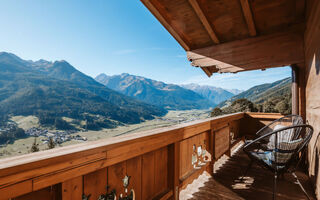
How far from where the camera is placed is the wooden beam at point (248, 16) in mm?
1980

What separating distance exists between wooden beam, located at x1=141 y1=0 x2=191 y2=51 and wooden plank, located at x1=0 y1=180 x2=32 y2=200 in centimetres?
215

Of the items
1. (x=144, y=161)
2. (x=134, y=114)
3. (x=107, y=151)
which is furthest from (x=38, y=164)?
(x=134, y=114)

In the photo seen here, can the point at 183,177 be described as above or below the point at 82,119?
above

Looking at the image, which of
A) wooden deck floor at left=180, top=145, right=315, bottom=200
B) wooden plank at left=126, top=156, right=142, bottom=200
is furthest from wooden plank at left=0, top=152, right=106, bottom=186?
wooden deck floor at left=180, top=145, right=315, bottom=200

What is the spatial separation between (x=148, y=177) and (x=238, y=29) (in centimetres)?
257

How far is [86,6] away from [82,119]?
3547cm

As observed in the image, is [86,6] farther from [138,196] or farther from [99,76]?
[99,76]

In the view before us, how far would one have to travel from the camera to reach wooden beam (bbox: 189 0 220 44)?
2.04 m

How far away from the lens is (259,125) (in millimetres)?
4215

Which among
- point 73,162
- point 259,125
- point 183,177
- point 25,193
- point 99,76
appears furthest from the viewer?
point 99,76

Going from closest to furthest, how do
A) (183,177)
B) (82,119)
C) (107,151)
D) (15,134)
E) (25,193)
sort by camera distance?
(25,193)
(107,151)
(183,177)
(15,134)
(82,119)

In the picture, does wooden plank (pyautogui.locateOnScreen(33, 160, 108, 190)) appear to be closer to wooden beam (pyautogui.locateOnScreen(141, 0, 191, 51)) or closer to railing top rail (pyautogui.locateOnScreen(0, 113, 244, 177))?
railing top rail (pyautogui.locateOnScreen(0, 113, 244, 177))

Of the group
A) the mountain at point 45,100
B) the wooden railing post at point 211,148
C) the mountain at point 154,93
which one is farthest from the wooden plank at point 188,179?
the mountain at point 154,93

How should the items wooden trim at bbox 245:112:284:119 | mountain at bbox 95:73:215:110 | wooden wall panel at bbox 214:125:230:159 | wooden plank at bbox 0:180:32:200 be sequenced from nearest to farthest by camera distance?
wooden plank at bbox 0:180:32:200 < wooden wall panel at bbox 214:125:230:159 < wooden trim at bbox 245:112:284:119 < mountain at bbox 95:73:215:110
